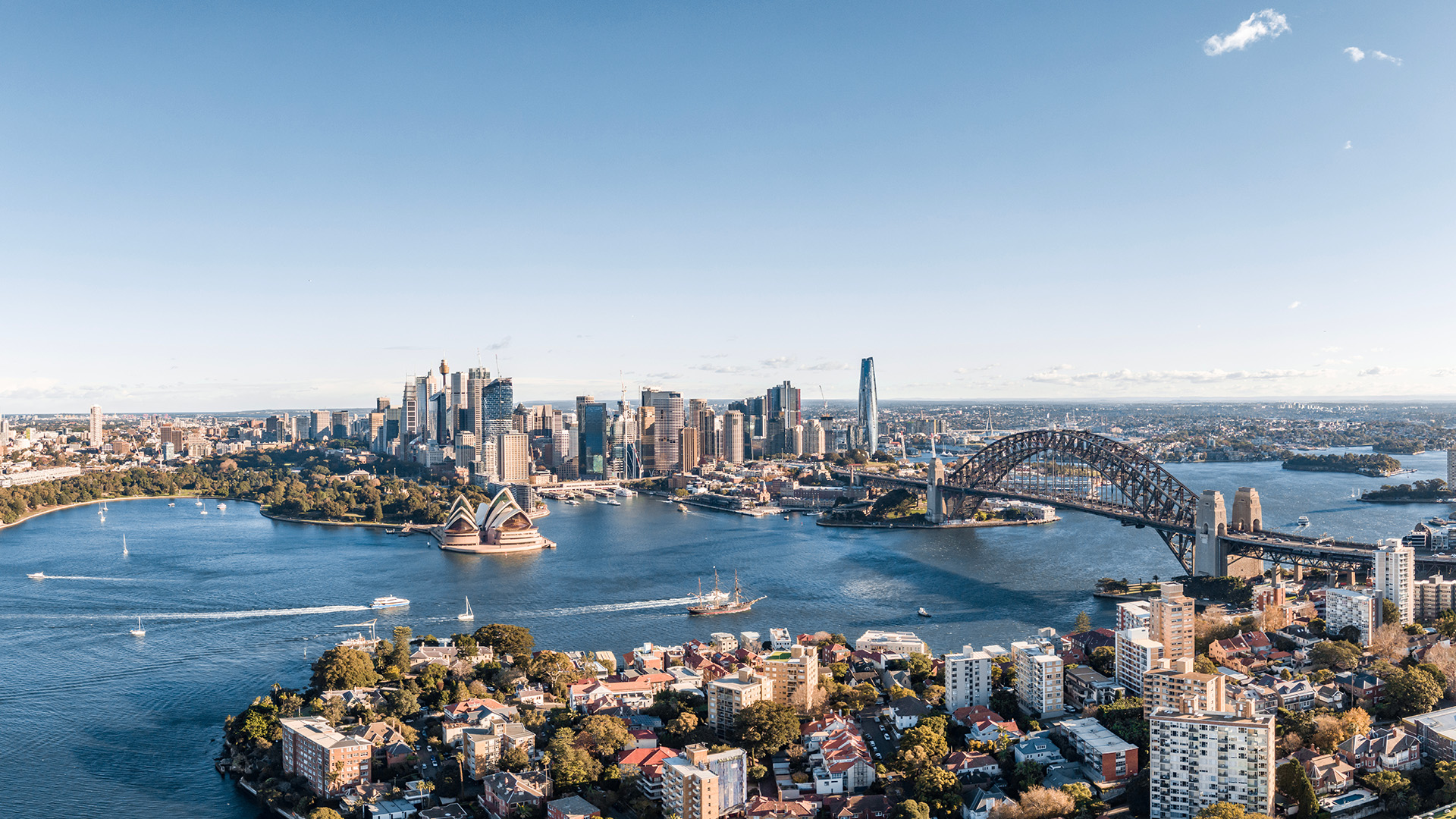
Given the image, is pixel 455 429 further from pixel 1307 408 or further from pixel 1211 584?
pixel 1307 408

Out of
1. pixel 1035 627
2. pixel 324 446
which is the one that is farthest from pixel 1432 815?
pixel 324 446

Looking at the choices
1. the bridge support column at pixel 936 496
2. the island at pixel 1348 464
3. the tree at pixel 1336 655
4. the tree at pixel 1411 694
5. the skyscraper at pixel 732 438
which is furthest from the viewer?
the skyscraper at pixel 732 438

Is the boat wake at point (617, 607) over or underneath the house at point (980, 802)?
underneath

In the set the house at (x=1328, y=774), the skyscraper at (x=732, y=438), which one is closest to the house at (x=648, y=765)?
the house at (x=1328, y=774)

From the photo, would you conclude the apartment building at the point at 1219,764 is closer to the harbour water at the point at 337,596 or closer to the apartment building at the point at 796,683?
Result: the apartment building at the point at 796,683

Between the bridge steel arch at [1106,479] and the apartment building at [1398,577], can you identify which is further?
the bridge steel arch at [1106,479]

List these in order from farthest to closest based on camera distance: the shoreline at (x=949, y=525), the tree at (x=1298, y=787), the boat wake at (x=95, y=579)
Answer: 1. the shoreline at (x=949, y=525)
2. the boat wake at (x=95, y=579)
3. the tree at (x=1298, y=787)

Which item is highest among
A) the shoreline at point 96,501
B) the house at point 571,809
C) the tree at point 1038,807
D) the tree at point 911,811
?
the tree at point 1038,807
